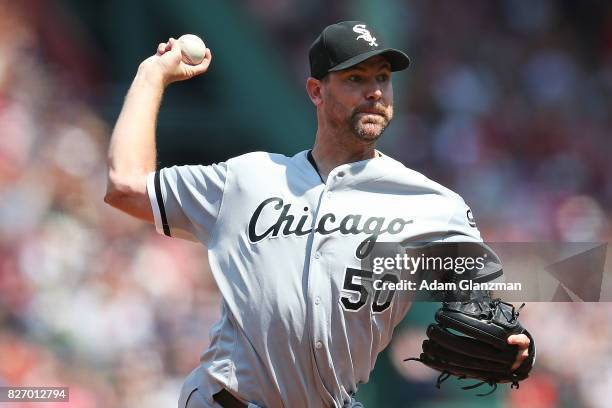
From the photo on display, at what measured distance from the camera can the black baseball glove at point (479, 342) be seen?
232 cm

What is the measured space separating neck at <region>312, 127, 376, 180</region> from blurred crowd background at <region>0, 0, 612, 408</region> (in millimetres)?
2391

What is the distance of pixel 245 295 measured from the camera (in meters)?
2.33

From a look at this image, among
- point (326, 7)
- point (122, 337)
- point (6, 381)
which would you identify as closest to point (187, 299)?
point (122, 337)

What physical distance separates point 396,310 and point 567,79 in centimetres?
457

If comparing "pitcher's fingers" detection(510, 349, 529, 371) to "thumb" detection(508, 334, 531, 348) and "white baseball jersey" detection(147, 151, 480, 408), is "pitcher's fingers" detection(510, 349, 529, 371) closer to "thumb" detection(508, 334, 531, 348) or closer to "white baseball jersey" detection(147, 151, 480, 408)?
"thumb" detection(508, 334, 531, 348)

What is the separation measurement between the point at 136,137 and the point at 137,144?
2 cm

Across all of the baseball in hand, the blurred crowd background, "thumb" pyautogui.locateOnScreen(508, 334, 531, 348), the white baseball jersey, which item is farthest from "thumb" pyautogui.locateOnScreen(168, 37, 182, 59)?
the blurred crowd background

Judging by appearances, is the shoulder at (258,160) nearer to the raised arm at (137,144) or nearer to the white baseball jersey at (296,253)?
the white baseball jersey at (296,253)

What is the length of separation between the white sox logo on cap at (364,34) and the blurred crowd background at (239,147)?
2.46m

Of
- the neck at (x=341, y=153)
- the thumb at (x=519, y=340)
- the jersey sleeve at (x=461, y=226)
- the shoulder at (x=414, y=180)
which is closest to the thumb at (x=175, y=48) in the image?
the neck at (x=341, y=153)

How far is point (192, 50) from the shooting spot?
8.18ft

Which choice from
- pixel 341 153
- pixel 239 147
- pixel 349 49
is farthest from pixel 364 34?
pixel 239 147

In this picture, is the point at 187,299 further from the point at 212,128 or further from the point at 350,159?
the point at 350,159

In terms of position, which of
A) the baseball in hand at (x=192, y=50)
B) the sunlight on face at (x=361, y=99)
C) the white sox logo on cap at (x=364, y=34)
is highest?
the white sox logo on cap at (x=364, y=34)
